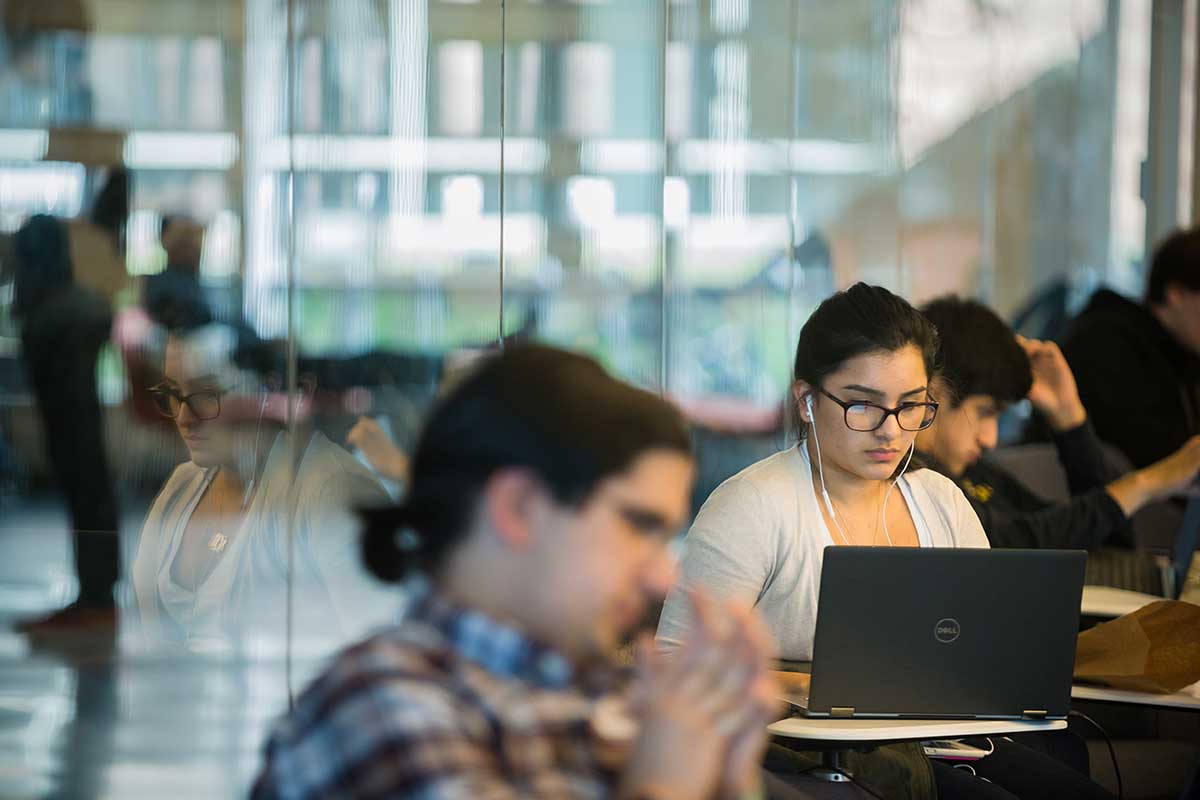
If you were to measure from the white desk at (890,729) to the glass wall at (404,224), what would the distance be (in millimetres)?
1168

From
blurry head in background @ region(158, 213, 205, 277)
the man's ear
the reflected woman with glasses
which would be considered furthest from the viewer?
blurry head in background @ region(158, 213, 205, 277)

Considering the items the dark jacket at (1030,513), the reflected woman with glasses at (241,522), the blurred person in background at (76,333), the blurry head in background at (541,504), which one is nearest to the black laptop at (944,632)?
the dark jacket at (1030,513)

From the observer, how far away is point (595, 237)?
195 inches

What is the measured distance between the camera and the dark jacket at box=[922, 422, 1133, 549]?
288cm

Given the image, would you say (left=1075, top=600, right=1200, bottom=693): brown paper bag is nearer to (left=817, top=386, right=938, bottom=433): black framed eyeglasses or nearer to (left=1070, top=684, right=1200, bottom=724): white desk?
(left=1070, top=684, right=1200, bottom=724): white desk

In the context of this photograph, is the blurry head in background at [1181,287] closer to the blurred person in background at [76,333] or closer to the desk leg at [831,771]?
the desk leg at [831,771]

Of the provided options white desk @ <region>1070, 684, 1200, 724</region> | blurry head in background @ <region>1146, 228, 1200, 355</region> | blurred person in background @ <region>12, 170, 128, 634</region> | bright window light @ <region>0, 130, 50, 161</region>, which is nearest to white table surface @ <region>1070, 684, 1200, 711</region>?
white desk @ <region>1070, 684, 1200, 724</region>

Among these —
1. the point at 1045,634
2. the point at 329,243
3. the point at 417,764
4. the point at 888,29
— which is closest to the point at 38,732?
the point at 329,243

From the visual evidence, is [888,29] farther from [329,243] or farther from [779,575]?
[779,575]

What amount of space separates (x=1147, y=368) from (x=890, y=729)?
8.94 feet

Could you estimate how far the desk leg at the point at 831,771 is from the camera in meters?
2.01

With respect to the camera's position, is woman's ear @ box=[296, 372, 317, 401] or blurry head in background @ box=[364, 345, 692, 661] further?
woman's ear @ box=[296, 372, 317, 401]

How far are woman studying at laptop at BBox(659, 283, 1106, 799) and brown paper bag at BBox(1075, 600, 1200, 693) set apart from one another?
19 centimetres

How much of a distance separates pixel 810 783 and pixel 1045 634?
0.42 m
